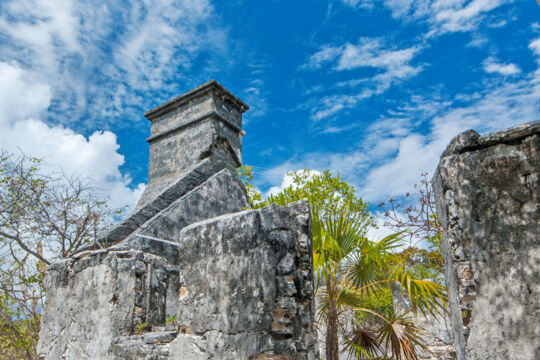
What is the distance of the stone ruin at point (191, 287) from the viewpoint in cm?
292

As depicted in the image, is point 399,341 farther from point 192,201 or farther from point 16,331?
point 16,331

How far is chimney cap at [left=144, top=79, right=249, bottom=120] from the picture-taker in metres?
9.21

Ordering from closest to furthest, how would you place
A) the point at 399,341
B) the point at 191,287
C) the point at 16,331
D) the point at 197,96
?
the point at 191,287
the point at 399,341
the point at 16,331
the point at 197,96

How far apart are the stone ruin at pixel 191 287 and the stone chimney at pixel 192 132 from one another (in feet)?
7.51

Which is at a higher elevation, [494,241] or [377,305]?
[494,241]

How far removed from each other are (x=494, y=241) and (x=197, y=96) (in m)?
8.03

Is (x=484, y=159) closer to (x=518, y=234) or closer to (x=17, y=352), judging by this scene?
(x=518, y=234)

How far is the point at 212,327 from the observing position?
310cm

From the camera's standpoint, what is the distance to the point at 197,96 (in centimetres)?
942

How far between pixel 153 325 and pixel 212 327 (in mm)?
1280

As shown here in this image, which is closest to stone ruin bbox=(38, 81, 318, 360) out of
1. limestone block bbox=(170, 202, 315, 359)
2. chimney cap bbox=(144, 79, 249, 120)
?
limestone block bbox=(170, 202, 315, 359)

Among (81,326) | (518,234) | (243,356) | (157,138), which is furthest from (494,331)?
(157,138)

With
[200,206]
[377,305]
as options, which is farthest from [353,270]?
[377,305]

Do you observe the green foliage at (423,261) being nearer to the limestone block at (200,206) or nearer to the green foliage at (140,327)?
the limestone block at (200,206)
